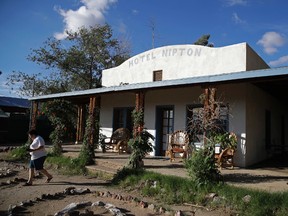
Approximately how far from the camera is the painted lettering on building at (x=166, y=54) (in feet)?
41.3

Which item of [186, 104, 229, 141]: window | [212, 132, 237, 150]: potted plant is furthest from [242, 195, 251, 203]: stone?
[212, 132, 237, 150]: potted plant

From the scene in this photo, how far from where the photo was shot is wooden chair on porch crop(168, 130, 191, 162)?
33.7 ft

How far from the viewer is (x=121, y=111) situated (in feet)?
47.2

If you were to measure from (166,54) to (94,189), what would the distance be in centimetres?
780

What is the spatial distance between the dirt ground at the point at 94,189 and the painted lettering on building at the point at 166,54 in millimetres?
5087

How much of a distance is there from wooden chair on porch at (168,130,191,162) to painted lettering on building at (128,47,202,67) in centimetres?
360

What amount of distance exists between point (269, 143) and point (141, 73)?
665 centimetres

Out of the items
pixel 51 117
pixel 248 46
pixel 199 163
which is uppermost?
pixel 248 46

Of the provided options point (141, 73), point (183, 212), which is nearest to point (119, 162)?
point (183, 212)

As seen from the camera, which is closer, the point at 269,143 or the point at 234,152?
the point at 234,152

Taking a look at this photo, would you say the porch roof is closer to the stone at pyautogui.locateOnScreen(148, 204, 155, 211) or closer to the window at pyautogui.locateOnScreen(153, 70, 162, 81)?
the window at pyautogui.locateOnScreen(153, 70, 162, 81)

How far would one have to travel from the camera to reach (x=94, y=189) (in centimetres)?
773

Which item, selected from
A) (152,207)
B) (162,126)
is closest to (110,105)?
(162,126)

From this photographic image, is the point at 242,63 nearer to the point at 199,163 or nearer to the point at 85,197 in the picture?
the point at 199,163
